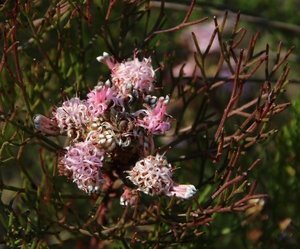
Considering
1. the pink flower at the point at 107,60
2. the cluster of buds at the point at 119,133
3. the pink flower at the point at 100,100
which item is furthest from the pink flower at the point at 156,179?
the pink flower at the point at 107,60

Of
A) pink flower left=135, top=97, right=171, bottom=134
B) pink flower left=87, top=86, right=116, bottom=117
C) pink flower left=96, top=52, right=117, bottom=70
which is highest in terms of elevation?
pink flower left=96, top=52, right=117, bottom=70

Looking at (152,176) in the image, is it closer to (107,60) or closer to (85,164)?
(85,164)

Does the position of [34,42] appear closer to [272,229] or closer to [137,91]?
[137,91]

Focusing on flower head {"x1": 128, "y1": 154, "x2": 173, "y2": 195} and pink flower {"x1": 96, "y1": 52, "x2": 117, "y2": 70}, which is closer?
flower head {"x1": 128, "y1": 154, "x2": 173, "y2": 195}

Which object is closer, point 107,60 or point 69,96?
point 107,60

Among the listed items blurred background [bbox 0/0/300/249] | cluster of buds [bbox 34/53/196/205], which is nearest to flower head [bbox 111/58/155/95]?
cluster of buds [bbox 34/53/196/205]

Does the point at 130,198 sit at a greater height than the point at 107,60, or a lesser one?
lesser

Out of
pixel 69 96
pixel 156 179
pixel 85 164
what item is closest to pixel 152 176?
pixel 156 179

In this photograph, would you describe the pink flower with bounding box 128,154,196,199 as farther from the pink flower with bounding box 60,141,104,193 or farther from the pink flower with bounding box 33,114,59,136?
the pink flower with bounding box 33,114,59,136

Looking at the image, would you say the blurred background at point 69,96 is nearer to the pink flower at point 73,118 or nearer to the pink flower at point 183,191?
the pink flower at point 73,118
